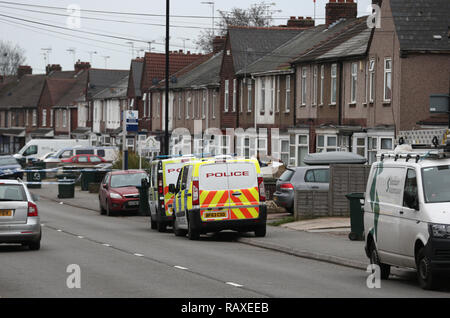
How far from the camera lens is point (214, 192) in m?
24.9

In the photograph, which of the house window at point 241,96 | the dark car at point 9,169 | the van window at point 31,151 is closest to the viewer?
the dark car at point 9,169

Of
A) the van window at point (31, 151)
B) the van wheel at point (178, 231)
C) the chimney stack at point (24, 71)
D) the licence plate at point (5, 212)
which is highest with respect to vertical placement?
the chimney stack at point (24, 71)

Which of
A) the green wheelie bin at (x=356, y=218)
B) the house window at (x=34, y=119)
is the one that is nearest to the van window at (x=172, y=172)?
the green wheelie bin at (x=356, y=218)

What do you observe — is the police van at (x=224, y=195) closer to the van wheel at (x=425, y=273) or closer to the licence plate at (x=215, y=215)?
the licence plate at (x=215, y=215)

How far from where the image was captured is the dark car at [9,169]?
179 feet

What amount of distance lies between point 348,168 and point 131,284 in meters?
15.6

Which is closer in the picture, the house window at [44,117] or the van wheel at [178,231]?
the van wheel at [178,231]

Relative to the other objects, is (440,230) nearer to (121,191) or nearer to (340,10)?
(121,191)

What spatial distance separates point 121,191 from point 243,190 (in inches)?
503

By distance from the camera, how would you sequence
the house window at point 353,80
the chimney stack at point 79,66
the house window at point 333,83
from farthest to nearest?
1. the chimney stack at point 79,66
2. the house window at point 333,83
3. the house window at point 353,80

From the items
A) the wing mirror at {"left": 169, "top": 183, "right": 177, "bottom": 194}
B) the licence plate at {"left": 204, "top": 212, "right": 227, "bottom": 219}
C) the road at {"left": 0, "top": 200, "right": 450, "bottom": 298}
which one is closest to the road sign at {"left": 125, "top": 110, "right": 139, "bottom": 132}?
the wing mirror at {"left": 169, "top": 183, "right": 177, "bottom": 194}

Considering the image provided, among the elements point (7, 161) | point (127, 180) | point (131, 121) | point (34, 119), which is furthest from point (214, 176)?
point (34, 119)

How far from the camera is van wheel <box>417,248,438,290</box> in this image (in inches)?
570

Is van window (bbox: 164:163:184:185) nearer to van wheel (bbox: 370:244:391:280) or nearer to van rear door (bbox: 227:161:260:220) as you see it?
van rear door (bbox: 227:161:260:220)
